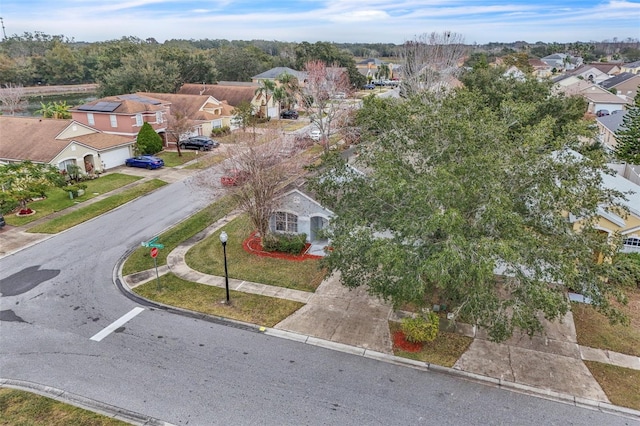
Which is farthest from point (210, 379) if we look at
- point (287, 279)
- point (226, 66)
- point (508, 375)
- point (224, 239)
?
point (226, 66)

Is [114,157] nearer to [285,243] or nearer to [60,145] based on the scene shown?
[60,145]

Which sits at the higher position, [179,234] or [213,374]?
[179,234]

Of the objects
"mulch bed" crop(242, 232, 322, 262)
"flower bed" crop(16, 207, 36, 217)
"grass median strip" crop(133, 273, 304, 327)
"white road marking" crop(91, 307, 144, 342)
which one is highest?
"flower bed" crop(16, 207, 36, 217)

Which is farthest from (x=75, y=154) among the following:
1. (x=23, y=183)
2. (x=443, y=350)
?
(x=443, y=350)

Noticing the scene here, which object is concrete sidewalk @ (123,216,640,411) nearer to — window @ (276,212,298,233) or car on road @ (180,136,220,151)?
window @ (276,212,298,233)

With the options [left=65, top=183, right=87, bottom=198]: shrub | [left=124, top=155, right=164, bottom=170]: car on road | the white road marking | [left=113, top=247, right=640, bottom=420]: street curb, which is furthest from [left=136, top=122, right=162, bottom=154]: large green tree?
the white road marking

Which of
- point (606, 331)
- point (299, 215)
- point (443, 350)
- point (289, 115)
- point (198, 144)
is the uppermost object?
point (289, 115)
